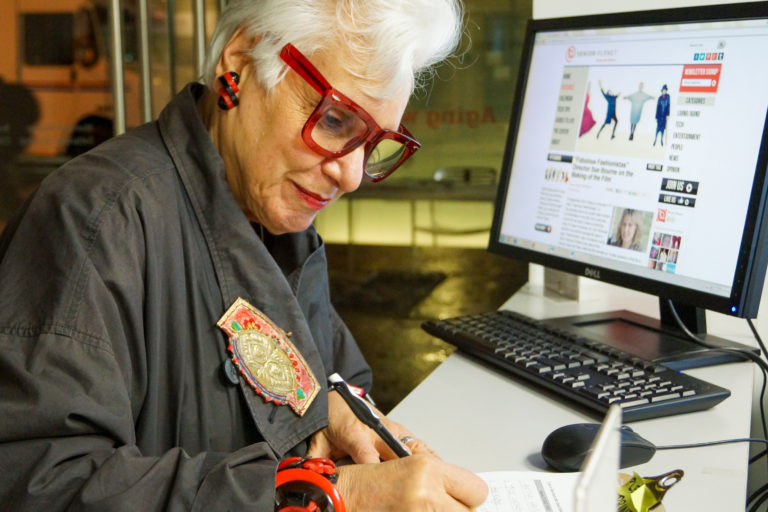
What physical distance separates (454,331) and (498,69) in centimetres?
412

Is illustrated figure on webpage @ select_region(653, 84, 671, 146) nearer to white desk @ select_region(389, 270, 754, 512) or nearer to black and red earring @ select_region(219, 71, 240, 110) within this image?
white desk @ select_region(389, 270, 754, 512)

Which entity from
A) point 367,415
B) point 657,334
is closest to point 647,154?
point 657,334

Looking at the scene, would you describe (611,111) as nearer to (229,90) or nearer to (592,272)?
(592,272)

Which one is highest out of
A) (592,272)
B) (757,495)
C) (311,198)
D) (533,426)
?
(311,198)

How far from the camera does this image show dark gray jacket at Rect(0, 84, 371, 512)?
2.55ft

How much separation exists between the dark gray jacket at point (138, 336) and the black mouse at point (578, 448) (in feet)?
1.13

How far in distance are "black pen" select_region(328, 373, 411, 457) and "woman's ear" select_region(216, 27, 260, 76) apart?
48 cm

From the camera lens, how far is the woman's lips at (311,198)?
1.16 metres

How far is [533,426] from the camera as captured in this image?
1.11 metres

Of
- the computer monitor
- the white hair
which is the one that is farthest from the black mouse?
the white hair

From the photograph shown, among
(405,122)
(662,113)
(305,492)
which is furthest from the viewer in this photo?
(405,122)

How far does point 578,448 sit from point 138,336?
1.84ft

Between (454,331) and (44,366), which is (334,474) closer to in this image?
(44,366)

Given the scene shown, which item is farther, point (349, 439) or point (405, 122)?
point (405, 122)
